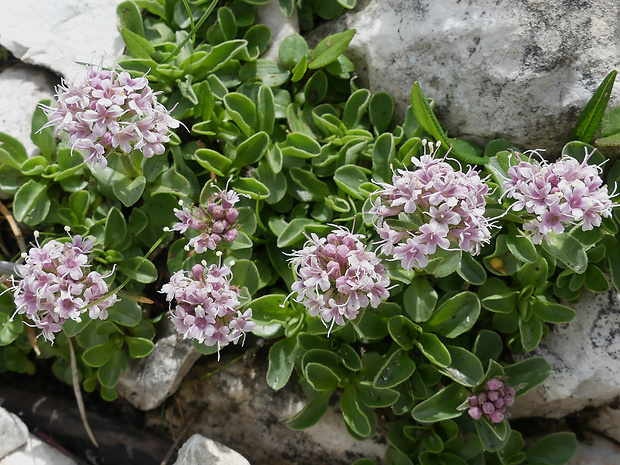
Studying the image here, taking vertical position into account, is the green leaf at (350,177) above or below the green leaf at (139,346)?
above

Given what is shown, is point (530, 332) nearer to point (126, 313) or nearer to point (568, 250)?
point (568, 250)

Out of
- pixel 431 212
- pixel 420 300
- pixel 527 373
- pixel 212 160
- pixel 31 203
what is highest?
pixel 431 212

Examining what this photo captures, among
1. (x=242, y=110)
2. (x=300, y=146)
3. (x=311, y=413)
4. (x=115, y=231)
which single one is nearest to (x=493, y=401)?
(x=311, y=413)

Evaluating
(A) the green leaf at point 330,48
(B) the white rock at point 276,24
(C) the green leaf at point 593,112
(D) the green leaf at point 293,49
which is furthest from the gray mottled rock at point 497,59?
Result: (B) the white rock at point 276,24

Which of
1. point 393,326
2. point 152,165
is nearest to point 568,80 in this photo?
point 393,326

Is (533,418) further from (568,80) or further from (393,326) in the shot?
(568,80)

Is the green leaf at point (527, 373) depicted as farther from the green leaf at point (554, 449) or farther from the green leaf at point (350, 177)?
the green leaf at point (350, 177)
